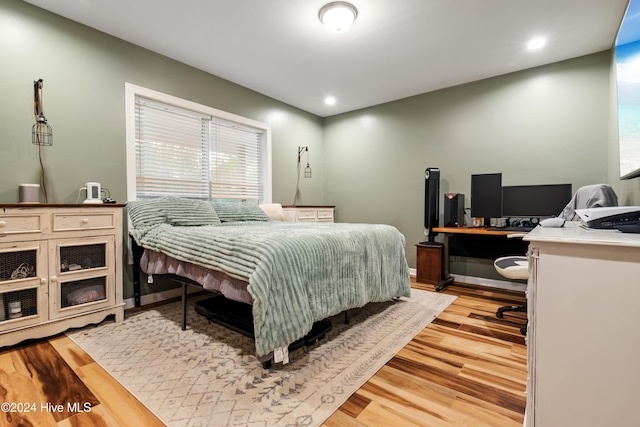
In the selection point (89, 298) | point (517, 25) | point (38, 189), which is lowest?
point (89, 298)

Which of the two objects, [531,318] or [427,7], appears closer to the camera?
[531,318]

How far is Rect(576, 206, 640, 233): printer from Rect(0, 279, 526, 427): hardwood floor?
0.94 meters

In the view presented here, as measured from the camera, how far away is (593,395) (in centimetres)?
92

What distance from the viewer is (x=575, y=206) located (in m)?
2.41

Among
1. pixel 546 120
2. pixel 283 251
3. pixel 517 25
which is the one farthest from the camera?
pixel 546 120

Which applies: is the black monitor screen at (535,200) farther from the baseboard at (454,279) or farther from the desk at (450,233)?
the baseboard at (454,279)

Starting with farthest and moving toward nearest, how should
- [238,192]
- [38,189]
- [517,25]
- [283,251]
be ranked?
[238,192] < [517,25] < [38,189] < [283,251]

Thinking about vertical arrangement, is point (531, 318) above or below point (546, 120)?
below

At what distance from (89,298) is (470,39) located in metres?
4.10

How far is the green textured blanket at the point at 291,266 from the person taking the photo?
1.53 meters

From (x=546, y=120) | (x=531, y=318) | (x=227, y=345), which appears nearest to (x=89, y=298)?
(x=227, y=345)

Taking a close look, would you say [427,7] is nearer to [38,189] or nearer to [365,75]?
[365,75]

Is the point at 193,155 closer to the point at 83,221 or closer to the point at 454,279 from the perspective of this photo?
the point at 83,221

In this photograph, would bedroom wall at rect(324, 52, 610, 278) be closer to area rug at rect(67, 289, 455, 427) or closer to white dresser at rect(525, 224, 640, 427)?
area rug at rect(67, 289, 455, 427)
